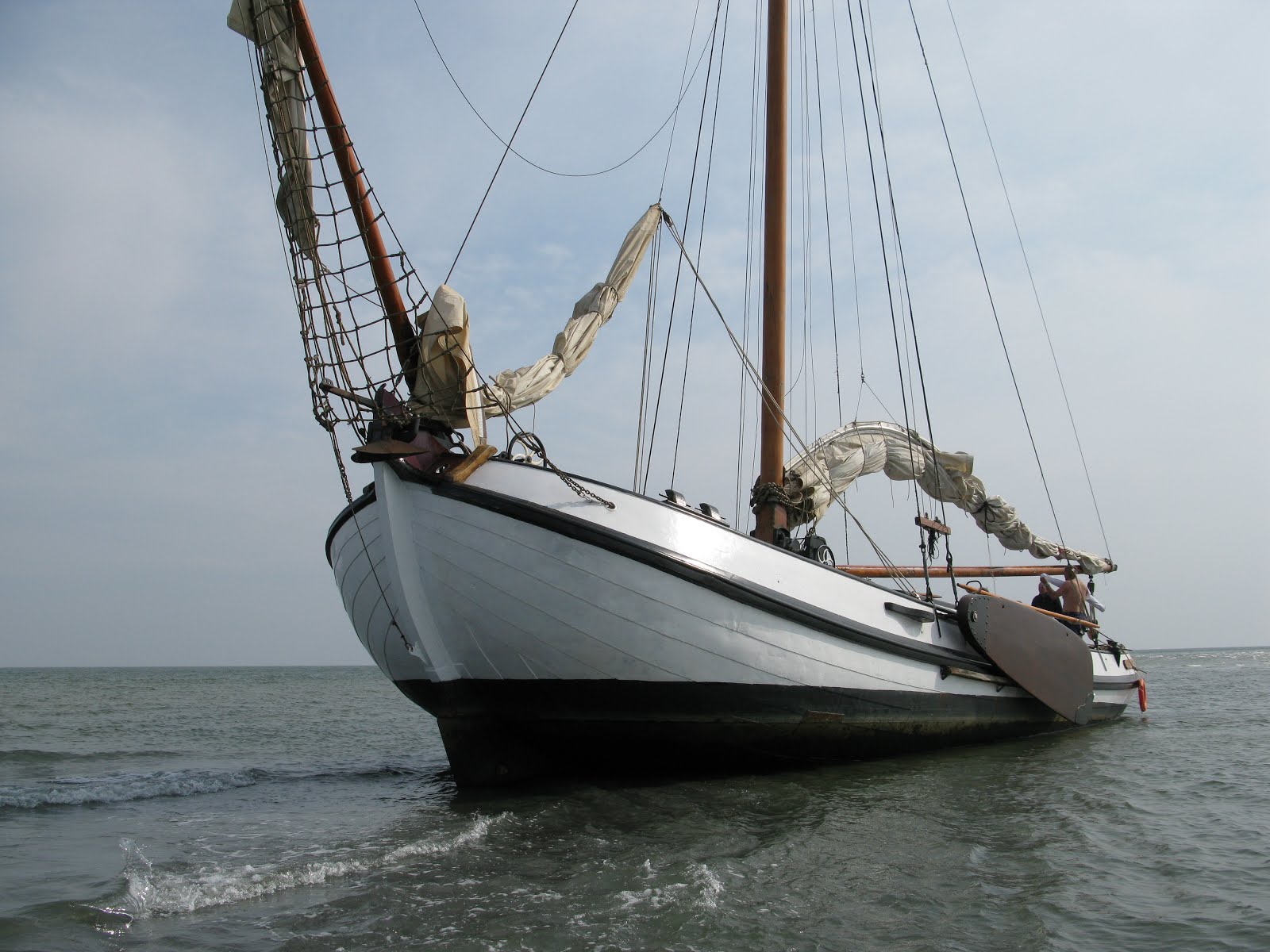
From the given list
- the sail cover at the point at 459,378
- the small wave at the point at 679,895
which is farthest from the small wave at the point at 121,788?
the small wave at the point at 679,895

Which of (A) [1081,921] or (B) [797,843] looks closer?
(A) [1081,921]

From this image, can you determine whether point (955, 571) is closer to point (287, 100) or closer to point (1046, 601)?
point (1046, 601)

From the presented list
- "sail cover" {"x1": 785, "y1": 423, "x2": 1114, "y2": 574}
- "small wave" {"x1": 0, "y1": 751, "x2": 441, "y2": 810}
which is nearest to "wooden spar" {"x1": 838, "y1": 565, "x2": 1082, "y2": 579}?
"sail cover" {"x1": 785, "y1": 423, "x2": 1114, "y2": 574}

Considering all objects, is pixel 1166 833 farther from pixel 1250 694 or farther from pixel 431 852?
pixel 1250 694

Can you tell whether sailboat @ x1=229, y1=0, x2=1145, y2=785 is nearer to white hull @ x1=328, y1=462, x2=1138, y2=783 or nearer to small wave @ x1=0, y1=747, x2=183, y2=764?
white hull @ x1=328, y1=462, x2=1138, y2=783

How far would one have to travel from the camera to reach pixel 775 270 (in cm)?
1257

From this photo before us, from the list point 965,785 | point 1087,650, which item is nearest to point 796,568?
point 965,785

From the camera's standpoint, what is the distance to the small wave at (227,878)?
16.6ft

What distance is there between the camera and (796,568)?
8406 millimetres

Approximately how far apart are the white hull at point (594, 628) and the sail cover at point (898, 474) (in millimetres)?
3511

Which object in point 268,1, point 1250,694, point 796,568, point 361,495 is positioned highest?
point 268,1

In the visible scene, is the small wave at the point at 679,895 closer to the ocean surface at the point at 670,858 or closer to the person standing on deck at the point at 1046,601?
the ocean surface at the point at 670,858

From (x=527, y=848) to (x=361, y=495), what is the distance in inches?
128

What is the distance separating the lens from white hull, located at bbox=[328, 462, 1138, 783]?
7.34 meters
